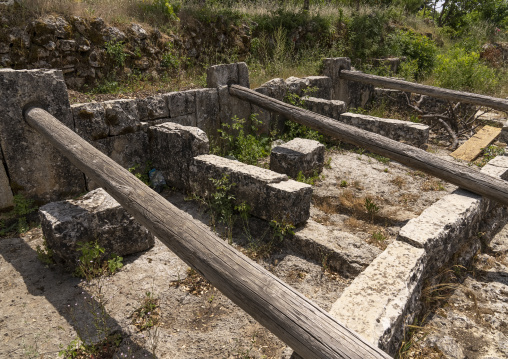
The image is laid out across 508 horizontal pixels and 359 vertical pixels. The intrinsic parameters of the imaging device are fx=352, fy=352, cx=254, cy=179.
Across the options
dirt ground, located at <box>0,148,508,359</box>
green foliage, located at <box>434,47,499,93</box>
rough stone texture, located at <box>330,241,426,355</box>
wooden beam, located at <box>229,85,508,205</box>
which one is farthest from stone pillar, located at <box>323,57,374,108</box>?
rough stone texture, located at <box>330,241,426,355</box>

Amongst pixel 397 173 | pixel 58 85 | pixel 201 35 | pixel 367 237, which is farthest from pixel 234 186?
pixel 201 35

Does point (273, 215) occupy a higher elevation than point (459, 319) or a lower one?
higher

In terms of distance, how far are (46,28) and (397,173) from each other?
7.26 m

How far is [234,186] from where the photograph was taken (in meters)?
4.64

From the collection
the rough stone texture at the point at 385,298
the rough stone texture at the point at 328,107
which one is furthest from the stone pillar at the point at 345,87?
the rough stone texture at the point at 385,298

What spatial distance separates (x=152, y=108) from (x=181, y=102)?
0.55 m

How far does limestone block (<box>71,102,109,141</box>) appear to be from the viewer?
4.91m

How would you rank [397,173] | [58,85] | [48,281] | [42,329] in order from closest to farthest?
[42,329] → [48,281] → [58,85] → [397,173]

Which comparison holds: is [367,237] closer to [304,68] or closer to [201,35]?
[304,68]

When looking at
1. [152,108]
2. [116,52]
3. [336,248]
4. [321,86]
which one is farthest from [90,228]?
[321,86]

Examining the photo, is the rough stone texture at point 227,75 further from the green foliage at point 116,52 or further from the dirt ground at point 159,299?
the dirt ground at point 159,299

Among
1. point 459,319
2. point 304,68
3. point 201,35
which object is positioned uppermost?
point 201,35

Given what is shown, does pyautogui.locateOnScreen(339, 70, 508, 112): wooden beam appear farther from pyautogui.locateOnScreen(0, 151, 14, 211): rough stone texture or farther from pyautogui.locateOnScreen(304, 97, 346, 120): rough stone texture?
pyautogui.locateOnScreen(0, 151, 14, 211): rough stone texture

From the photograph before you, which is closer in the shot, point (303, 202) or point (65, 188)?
point (303, 202)
